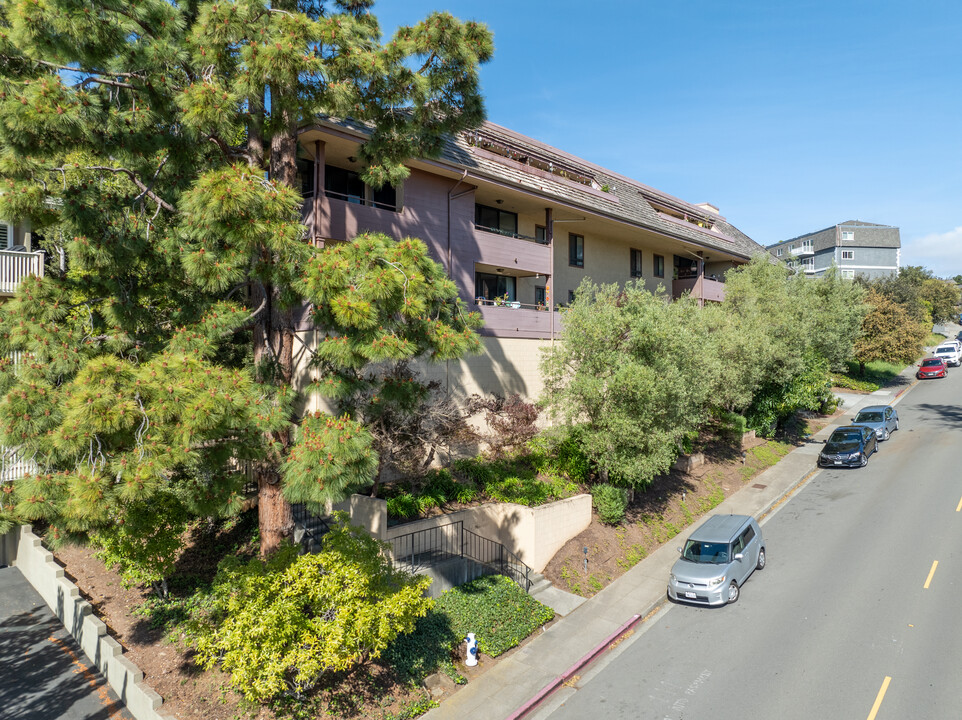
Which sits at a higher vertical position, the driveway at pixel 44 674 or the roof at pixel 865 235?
the roof at pixel 865 235

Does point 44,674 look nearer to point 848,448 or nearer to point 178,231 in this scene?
point 178,231

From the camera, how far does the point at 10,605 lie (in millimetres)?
13438

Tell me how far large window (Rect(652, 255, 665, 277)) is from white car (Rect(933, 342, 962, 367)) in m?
34.2

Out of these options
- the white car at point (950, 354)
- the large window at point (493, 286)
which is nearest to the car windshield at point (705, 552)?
the large window at point (493, 286)

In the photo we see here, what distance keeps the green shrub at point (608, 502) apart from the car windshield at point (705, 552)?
9.58 feet

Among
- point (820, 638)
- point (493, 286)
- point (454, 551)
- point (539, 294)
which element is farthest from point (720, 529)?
point (539, 294)

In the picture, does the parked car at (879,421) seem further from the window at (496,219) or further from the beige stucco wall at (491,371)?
the window at (496,219)

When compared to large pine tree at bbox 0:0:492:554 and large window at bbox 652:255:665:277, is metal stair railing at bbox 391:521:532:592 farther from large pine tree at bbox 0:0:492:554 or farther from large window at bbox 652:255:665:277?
large window at bbox 652:255:665:277

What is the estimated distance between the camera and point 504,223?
77.2 ft

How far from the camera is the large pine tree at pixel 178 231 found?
7641 millimetres

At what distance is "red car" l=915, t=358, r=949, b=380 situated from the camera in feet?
147

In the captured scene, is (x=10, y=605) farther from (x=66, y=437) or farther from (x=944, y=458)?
(x=944, y=458)

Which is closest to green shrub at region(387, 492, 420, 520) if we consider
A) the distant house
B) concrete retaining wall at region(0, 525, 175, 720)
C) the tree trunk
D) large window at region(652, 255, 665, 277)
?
the tree trunk

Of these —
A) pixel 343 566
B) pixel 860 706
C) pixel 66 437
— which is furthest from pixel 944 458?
pixel 66 437
